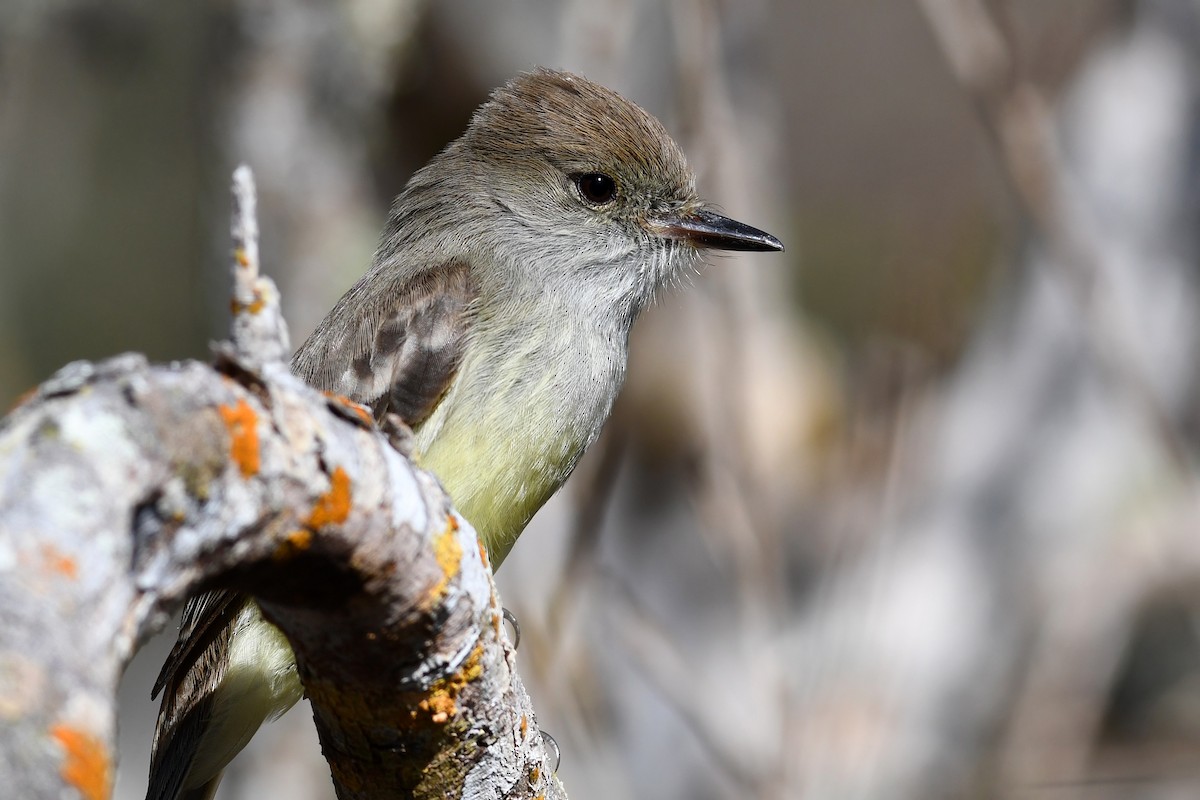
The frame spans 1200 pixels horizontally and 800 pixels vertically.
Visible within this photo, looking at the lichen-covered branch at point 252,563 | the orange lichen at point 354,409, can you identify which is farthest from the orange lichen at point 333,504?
the orange lichen at point 354,409

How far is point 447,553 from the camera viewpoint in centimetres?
183

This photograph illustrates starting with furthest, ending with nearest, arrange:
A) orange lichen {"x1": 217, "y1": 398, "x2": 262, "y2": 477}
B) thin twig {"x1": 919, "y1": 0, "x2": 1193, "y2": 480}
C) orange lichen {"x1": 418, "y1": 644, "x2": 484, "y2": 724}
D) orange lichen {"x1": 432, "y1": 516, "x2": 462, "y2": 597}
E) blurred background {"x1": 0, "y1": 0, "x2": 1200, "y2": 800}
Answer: blurred background {"x1": 0, "y1": 0, "x2": 1200, "y2": 800} < thin twig {"x1": 919, "y1": 0, "x2": 1193, "y2": 480} < orange lichen {"x1": 418, "y1": 644, "x2": 484, "y2": 724} < orange lichen {"x1": 432, "y1": 516, "x2": 462, "y2": 597} < orange lichen {"x1": 217, "y1": 398, "x2": 262, "y2": 477}

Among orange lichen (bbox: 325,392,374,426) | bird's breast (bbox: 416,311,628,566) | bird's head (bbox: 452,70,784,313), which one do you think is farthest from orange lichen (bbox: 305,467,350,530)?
bird's head (bbox: 452,70,784,313)

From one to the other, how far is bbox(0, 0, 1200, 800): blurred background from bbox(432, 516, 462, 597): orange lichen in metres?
2.31

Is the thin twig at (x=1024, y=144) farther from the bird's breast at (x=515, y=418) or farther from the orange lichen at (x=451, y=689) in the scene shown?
the orange lichen at (x=451, y=689)

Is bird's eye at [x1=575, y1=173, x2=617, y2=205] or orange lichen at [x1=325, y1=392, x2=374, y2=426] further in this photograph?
bird's eye at [x1=575, y1=173, x2=617, y2=205]

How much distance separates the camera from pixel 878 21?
13.1 m

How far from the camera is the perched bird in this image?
327cm

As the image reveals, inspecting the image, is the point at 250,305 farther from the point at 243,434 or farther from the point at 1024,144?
the point at 1024,144

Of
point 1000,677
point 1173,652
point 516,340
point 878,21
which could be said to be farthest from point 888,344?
point 878,21

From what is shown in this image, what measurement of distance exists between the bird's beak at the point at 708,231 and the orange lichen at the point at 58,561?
2.92 meters

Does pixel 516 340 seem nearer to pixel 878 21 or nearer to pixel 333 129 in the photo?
pixel 333 129

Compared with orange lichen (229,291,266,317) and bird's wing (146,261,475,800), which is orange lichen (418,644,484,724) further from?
bird's wing (146,261,475,800)

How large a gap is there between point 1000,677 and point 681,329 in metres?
2.26
